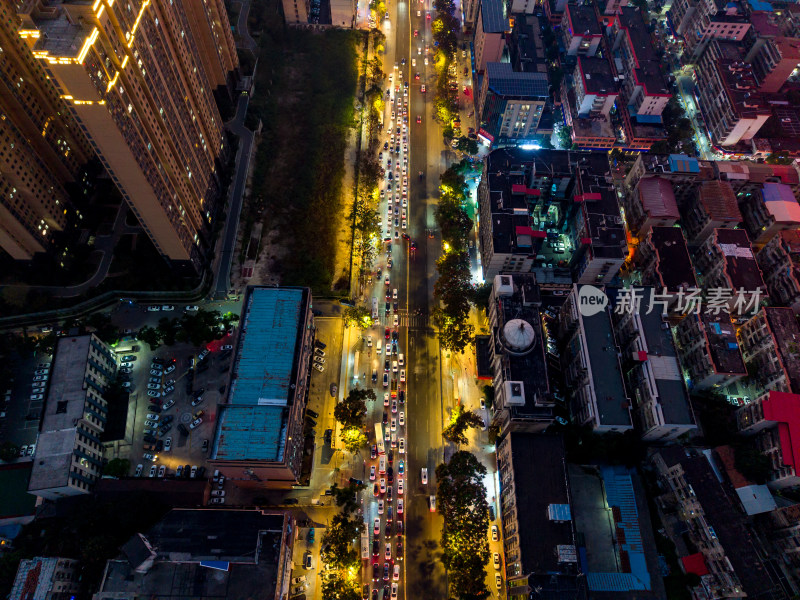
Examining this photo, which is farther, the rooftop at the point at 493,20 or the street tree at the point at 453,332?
the rooftop at the point at 493,20

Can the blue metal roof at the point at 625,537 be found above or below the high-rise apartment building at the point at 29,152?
below

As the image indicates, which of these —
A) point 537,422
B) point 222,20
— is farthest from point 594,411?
point 222,20

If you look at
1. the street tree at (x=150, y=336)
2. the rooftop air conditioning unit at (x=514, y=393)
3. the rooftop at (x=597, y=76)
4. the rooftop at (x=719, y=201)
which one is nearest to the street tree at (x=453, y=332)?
the rooftop air conditioning unit at (x=514, y=393)

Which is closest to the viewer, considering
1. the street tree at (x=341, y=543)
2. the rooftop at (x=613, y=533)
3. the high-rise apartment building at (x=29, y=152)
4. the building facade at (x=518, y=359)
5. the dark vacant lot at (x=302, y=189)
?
the rooftop at (x=613, y=533)

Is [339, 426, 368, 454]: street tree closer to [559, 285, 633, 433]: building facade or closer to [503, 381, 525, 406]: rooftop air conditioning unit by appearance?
[503, 381, 525, 406]: rooftop air conditioning unit

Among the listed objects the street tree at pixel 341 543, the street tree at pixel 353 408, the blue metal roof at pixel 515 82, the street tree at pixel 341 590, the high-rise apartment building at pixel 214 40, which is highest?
the high-rise apartment building at pixel 214 40

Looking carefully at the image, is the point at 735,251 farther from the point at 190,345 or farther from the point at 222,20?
the point at 222,20

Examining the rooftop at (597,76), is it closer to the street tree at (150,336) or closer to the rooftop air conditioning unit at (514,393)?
the rooftop air conditioning unit at (514,393)

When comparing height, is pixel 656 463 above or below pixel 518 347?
below
